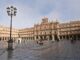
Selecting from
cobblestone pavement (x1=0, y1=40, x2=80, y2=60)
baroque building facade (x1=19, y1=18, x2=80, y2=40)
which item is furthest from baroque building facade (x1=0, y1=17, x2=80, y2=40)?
cobblestone pavement (x1=0, y1=40, x2=80, y2=60)

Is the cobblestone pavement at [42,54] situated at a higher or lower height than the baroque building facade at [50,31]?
lower

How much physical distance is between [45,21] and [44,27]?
3.78 m

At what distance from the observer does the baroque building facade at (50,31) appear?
346 ft

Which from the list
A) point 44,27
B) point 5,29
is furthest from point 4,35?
point 44,27

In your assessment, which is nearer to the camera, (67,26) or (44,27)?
(67,26)

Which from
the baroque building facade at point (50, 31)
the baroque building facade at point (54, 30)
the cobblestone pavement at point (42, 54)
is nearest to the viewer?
the cobblestone pavement at point (42, 54)

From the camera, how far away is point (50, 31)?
116312mm

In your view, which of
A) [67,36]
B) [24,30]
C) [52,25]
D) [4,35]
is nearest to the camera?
[67,36]

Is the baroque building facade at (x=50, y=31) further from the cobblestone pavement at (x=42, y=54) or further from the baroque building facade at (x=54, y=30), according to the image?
the cobblestone pavement at (x=42, y=54)

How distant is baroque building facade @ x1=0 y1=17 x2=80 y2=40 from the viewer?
4146 inches

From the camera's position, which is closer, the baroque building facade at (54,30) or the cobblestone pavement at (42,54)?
the cobblestone pavement at (42,54)

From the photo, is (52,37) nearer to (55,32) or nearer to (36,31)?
(55,32)

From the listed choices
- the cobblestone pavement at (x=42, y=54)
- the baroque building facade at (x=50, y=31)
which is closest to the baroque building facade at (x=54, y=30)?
the baroque building facade at (x=50, y=31)

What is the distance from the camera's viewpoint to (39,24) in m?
123
